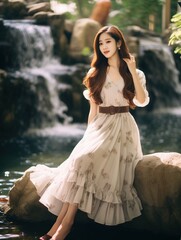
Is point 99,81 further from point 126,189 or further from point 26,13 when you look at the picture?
point 26,13

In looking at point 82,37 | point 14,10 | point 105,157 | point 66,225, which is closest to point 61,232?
point 66,225

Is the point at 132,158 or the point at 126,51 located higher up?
the point at 126,51

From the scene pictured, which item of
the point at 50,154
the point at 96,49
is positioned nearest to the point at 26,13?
the point at 50,154

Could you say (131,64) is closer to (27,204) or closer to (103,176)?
(103,176)

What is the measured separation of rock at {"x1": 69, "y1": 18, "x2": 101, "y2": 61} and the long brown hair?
11.3m

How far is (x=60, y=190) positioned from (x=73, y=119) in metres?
10.1

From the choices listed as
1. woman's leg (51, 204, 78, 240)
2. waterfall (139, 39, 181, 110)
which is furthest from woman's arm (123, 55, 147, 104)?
waterfall (139, 39, 181, 110)

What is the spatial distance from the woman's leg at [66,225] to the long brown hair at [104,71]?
1.17 metres

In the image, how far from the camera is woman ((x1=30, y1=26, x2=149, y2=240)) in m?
4.65

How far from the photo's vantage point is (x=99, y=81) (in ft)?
16.4

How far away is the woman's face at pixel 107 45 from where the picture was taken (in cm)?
490

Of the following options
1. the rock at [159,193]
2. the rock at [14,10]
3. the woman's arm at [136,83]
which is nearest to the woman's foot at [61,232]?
the rock at [159,193]

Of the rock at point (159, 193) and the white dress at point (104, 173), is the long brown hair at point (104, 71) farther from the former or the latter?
the rock at point (159, 193)

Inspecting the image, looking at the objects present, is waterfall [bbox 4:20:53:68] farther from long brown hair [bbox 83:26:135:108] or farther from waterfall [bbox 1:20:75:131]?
long brown hair [bbox 83:26:135:108]
